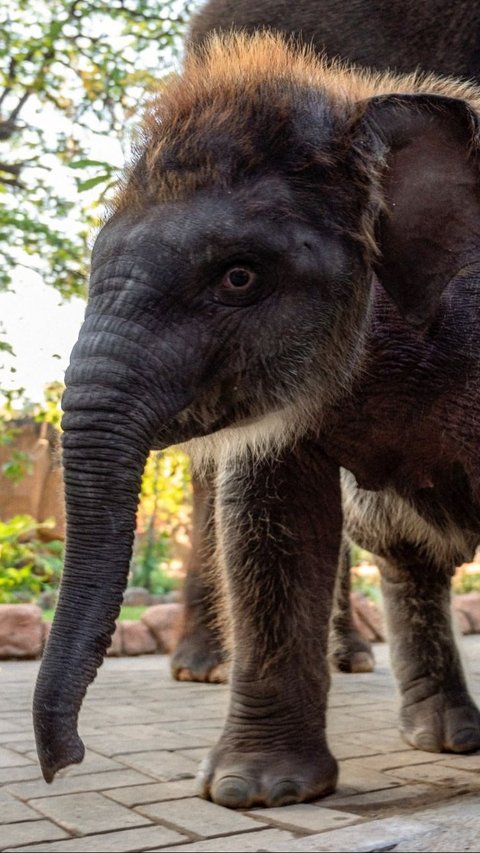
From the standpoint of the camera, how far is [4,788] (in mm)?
2965

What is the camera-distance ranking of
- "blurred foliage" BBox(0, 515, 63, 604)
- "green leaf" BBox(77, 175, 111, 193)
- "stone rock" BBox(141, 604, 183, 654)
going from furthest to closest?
1. "blurred foliage" BBox(0, 515, 63, 604)
2. "stone rock" BBox(141, 604, 183, 654)
3. "green leaf" BBox(77, 175, 111, 193)

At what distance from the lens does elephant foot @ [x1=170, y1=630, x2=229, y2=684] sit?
17.7ft

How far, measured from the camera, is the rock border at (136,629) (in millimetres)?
6312

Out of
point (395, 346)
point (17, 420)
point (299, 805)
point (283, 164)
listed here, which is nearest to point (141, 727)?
point (299, 805)

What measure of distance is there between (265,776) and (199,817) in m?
0.24

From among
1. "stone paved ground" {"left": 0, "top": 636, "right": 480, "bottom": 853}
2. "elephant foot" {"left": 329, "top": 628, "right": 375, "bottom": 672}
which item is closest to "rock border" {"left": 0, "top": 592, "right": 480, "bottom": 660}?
"elephant foot" {"left": 329, "top": 628, "right": 375, "bottom": 672}

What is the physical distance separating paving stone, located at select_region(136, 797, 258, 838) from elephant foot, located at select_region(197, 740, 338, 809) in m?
0.05

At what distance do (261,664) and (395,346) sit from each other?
0.95m

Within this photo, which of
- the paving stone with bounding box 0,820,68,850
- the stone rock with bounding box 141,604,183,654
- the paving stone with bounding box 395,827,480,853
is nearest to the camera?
the paving stone with bounding box 395,827,480,853

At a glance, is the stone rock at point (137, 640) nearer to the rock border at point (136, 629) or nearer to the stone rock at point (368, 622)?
the rock border at point (136, 629)

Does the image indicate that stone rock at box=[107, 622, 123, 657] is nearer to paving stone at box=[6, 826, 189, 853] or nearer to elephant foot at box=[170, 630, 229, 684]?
elephant foot at box=[170, 630, 229, 684]

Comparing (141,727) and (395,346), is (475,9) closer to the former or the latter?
(395,346)

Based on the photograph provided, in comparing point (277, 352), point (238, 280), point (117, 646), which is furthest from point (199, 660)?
point (238, 280)

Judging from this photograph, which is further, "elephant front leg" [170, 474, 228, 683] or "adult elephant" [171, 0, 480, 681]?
"elephant front leg" [170, 474, 228, 683]
